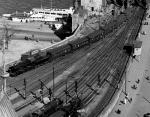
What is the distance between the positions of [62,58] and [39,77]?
12.6 meters

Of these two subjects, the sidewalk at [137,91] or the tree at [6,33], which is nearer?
the sidewalk at [137,91]

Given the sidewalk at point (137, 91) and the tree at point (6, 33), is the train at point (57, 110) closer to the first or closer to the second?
the sidewalk at point (137, 91)

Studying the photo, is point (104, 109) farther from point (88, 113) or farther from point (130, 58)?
point (130, 58)

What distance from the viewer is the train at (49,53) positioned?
72.8 meters

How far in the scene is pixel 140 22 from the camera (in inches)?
4719

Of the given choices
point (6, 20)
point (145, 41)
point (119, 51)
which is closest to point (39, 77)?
point (119, 51)

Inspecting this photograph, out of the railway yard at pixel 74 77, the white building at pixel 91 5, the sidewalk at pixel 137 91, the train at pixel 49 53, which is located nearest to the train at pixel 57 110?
the railway yard at pixel 74 77

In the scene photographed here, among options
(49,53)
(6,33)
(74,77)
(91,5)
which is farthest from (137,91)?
(91,5)

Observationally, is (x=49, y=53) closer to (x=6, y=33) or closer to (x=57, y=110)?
(x=57, y=110)

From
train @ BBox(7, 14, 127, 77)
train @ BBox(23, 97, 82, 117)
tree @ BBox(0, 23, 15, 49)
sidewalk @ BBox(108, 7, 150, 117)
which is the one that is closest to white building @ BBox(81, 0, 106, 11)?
train @ BBox(7, 14, 127, 77)

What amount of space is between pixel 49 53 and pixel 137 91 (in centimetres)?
2419

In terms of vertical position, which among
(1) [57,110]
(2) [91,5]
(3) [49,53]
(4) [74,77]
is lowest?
(1) [57,110]

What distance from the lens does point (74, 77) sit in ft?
231

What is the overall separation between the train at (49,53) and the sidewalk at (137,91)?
15253mm
